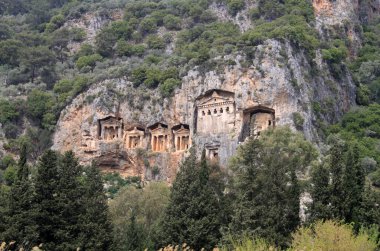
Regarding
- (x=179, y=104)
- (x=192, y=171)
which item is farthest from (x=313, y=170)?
(x=179, y=104)

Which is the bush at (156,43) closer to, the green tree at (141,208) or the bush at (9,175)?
the bush at (9,175)

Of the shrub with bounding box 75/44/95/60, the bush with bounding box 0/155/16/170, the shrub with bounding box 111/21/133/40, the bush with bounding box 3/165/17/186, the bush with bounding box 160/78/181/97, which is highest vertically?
the shrub with bounding box 111/21/133/40

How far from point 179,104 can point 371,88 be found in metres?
27.8

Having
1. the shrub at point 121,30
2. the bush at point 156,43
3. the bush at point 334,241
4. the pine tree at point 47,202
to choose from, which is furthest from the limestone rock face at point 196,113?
the bush at point 334,241

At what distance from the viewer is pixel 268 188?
38312mm

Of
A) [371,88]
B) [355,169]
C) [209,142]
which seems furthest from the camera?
[371,88]

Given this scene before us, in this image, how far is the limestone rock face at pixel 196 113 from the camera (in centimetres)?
6147

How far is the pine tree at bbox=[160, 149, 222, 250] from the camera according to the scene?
127 feet

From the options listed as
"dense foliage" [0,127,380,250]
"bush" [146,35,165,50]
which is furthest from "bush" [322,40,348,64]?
"dense foliage" [0,127,380,250]

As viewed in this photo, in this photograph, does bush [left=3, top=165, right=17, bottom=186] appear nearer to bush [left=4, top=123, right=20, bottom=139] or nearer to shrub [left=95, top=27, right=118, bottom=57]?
bush [left=4, top=123, right=20, bottom=139]

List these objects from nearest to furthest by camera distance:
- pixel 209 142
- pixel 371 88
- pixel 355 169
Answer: pixel 355 169
pixel 209 142
pixel 371 88

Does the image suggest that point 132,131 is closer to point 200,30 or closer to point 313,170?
point 200,30

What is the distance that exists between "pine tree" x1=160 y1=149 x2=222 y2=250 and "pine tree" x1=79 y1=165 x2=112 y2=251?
371 centimetres

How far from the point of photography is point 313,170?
41156mm
